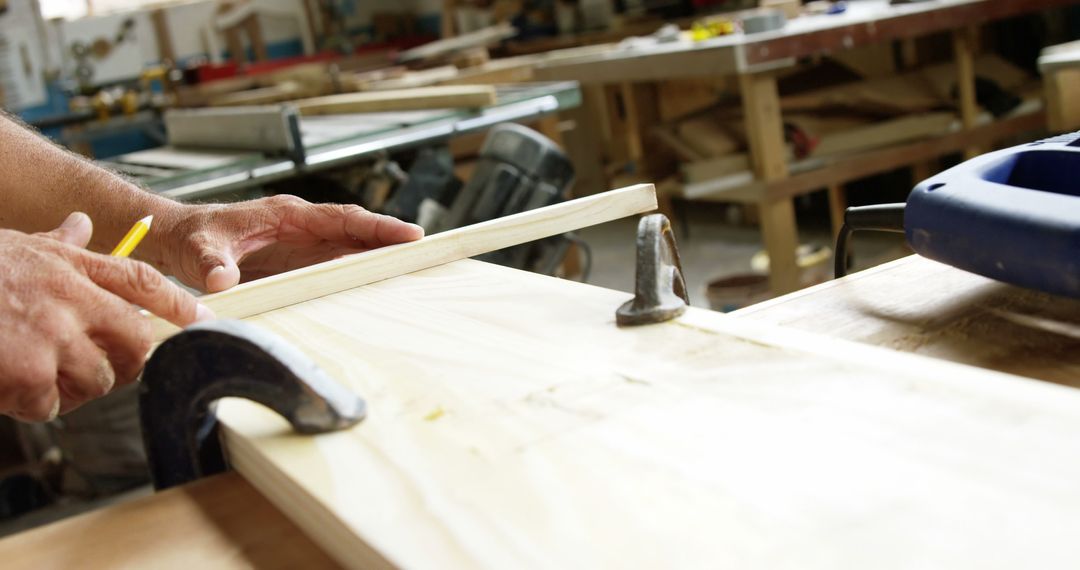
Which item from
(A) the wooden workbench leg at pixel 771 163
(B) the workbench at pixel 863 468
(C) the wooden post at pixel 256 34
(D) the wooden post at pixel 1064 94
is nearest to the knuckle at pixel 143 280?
(B) the workbench at pixel 863 468

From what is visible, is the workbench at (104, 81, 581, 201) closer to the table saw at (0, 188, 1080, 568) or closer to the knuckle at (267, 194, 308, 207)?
the knuckle at (267, 194, 308, 207)

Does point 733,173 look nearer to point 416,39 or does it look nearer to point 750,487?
point 750,487

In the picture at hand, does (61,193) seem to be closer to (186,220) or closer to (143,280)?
(186,220)

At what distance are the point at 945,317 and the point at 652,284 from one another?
0.24 m

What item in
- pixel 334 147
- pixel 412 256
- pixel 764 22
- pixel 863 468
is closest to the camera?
pixel 863 468

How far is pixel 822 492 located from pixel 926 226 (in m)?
0.39

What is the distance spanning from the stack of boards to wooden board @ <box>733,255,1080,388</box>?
131 mm

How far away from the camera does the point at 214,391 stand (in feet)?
2.12

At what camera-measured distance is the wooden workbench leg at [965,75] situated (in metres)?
3.26

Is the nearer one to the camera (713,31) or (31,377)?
(31,377)

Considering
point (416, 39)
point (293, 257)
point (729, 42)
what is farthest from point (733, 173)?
point (416, 39)

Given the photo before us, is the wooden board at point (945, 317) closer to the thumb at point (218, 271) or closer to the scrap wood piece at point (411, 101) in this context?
the thumb at point (218, 271)

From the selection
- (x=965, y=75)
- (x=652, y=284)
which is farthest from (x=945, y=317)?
(x=965, y=75)

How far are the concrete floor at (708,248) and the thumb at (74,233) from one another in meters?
2.96
